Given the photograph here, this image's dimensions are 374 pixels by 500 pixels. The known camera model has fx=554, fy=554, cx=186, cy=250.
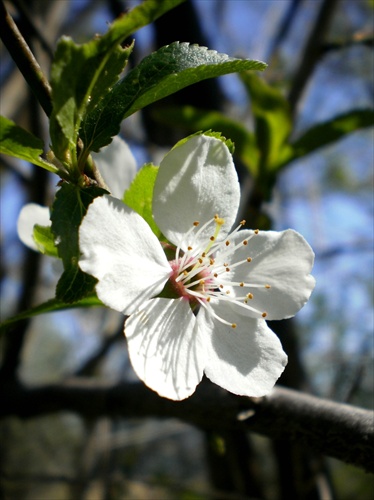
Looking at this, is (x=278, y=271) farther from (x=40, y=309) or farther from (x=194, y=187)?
(x=40, y=309)

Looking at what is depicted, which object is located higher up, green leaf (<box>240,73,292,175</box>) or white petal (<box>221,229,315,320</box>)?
white petal (<box>221,229,315,320</box>)

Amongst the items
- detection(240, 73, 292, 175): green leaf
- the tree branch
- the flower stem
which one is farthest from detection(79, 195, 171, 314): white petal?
detection(240, 73, 292, 175): green leaf

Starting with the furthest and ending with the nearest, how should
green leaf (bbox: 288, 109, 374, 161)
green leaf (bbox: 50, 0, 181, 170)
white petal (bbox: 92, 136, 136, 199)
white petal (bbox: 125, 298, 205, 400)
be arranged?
green leaf (bbox: 288, 109, 374, 161), white petal (bbox: 92, 136, 136, 199), white petal (bbox: 125, 298, 205, 400), green leaf (bbox: 50, 0, 181, 170)

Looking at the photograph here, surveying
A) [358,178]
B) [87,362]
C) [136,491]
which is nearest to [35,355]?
[358,178]

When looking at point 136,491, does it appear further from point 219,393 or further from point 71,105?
point 71,105

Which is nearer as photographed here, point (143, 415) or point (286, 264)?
point (286, 264)

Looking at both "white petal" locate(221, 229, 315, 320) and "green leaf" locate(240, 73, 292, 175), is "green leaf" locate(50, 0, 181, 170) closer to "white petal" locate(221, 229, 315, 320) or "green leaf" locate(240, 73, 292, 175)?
"white petal" locate(221, 229, 315, 320)

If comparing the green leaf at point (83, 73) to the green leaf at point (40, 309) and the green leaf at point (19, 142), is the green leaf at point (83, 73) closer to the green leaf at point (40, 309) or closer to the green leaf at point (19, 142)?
the green leaf at point (19, 142)
